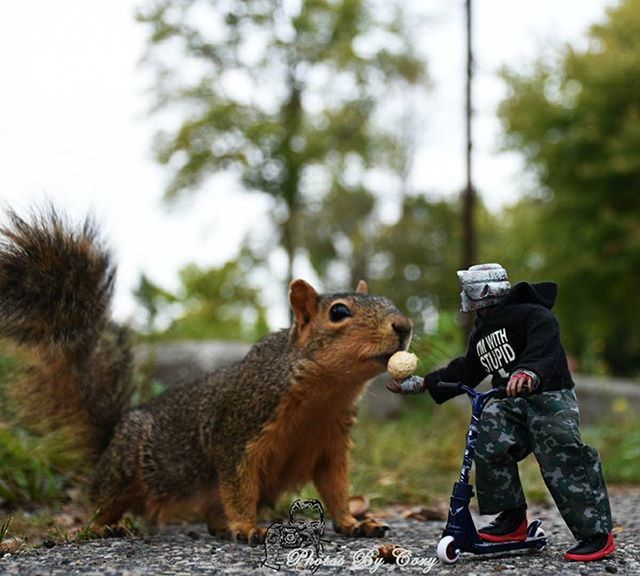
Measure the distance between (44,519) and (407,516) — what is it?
212 centimetres

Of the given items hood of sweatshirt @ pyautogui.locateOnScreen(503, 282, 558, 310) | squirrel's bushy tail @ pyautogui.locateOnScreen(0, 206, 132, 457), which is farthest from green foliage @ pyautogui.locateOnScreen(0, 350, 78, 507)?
hood of sweatshirt @ pyautogui.locateOnScreen(503, 282, 558, 310)

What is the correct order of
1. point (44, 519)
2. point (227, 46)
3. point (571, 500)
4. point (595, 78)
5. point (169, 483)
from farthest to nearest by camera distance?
point (595, 78)
point (227, 46)
point (44, 519)
point (169, 483)
point (571, 500)

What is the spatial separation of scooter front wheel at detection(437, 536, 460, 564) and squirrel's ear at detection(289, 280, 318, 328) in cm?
122

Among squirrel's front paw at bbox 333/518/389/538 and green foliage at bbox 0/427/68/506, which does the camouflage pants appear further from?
green foliage at bbox 0/427/68/506

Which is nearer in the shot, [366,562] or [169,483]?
[366,562]

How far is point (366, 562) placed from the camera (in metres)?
3.25

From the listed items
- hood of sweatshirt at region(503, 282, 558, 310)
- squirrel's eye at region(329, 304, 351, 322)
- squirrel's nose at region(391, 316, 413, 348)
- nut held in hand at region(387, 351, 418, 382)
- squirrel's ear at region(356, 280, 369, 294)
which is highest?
squirrel's ear at region(356, 280, 369, 294)

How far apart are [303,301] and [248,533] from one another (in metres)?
1.10

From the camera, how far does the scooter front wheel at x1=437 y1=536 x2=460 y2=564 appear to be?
10.6 ft

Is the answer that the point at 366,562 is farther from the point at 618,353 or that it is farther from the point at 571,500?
the point at 618,353

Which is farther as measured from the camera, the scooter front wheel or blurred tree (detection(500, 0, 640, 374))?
blurred tree (detection(500, 0, 640, 374))

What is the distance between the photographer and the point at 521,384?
3074mm

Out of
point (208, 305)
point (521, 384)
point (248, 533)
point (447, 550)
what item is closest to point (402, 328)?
point (521, 384)

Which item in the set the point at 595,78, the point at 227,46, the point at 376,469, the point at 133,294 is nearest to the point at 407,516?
the point at 376,469
